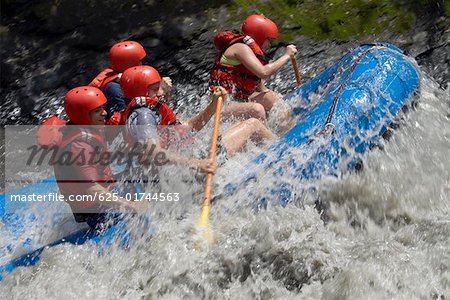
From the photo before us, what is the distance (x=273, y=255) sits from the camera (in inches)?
162

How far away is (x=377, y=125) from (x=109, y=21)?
492 centimetres

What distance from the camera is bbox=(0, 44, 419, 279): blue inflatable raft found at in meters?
4.20

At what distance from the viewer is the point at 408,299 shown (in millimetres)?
3725

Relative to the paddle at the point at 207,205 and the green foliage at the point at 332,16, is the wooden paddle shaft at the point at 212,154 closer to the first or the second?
the paddle at the point at 207,205

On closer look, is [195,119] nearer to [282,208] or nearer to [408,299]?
[282,208]

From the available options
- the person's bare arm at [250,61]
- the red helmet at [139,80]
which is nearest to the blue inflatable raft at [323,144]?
the person's bare arm at [250,61]

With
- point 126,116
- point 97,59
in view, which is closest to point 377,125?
point 126,116

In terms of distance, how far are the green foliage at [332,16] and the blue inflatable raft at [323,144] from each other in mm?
2247

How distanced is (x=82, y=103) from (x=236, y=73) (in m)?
1.71

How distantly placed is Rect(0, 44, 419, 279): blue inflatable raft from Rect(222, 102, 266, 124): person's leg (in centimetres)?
64

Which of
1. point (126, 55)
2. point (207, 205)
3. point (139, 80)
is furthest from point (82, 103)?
point (126, 55)

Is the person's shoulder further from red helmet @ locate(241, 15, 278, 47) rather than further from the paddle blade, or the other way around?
the paddle blade

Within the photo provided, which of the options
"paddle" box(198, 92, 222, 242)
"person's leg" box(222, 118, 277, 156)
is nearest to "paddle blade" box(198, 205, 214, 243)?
"paddle" box(198, 92, 222, 242)

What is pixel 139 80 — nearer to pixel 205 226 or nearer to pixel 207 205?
pixel 207 205
